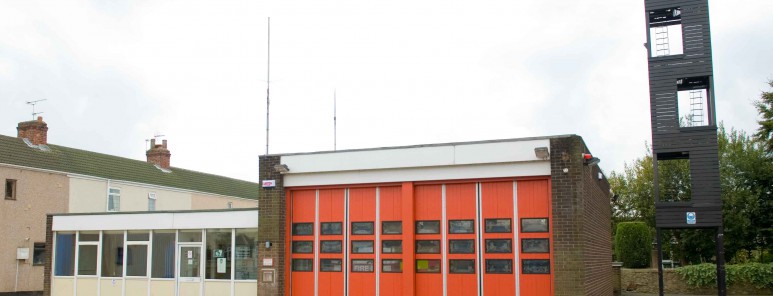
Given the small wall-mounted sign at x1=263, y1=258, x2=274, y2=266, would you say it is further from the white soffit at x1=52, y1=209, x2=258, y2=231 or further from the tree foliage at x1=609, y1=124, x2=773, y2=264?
the tree foliage at x1=609, y1=124, x2=773, y2=264

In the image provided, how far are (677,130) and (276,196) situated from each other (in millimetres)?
10603

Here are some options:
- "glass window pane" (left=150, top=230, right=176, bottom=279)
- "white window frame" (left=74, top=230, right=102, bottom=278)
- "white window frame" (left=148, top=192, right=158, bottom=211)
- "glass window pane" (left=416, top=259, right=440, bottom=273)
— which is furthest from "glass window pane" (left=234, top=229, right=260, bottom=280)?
"white window frame" (left=148, top=192, right=158, bottom=211)

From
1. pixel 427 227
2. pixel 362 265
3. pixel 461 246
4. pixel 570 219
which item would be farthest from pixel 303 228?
pixel 570 219

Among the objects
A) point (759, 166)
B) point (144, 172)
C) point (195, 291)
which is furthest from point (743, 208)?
point (144, 172)

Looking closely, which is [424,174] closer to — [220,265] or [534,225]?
[534,225]

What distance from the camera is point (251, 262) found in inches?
671

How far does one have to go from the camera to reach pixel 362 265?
15227 millimetres

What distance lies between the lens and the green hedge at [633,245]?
1035 inches

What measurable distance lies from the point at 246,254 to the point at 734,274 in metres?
16.7

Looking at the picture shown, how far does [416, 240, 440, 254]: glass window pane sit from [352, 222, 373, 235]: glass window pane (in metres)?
1.18

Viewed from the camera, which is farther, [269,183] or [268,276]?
[269,183]

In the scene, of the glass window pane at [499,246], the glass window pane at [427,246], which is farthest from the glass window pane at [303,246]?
the glass window pane at [499,246]

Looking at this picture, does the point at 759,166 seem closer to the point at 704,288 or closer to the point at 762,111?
the point at 762,111

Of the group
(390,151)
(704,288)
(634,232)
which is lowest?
(704,288)
